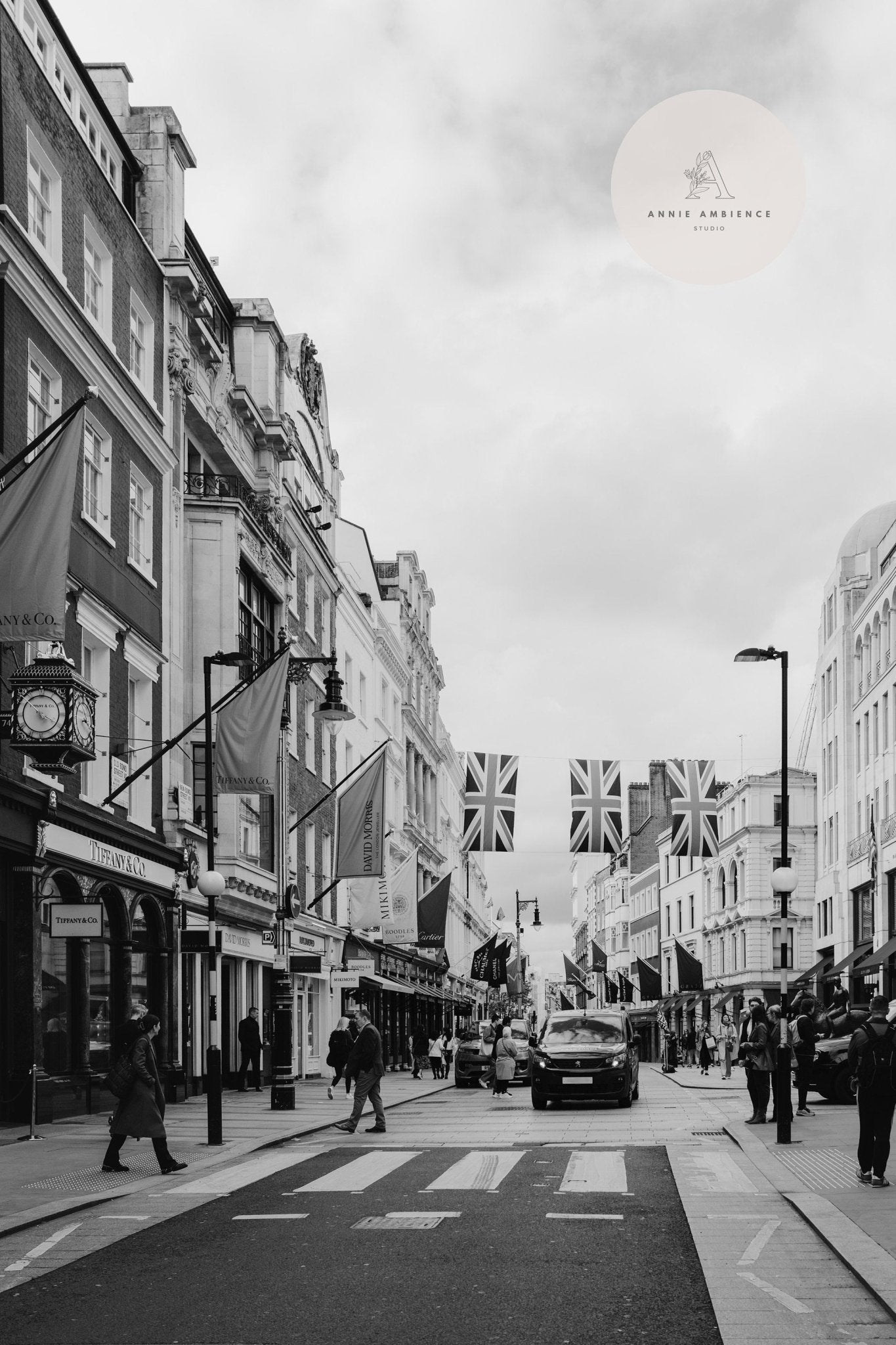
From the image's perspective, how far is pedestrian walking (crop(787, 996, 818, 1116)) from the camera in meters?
25.4

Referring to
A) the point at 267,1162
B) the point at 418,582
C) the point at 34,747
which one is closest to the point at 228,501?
the point at 34,747

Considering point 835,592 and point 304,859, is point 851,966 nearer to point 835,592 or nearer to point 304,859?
point 835,592

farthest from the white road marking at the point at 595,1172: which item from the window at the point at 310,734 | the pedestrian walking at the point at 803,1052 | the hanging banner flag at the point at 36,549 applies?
the window at the point at 310,734

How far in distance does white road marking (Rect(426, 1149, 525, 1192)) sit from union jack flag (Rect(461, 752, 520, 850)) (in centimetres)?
2084

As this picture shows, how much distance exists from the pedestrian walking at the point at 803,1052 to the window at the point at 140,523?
44.6 ft

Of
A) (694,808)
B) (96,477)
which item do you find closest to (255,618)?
(96,477)

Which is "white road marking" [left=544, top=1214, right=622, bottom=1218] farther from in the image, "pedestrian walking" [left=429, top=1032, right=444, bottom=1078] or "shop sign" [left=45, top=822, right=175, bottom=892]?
"pedestrian walking" [left=429, top=1032, right=444, bottom=1078]

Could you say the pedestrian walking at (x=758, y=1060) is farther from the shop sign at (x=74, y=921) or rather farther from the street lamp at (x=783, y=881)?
the shop sign at (x=74, y=921)

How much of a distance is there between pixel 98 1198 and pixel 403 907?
97.6 ft

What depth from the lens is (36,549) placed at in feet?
51.1

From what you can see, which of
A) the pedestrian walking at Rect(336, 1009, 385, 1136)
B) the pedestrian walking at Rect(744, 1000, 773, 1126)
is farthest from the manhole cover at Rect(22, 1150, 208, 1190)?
the pedestrian walking at Rect(744, 1000, 773, 1126)

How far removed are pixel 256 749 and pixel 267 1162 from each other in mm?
8324

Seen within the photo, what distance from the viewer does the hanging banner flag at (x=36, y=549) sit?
1550 centimetres

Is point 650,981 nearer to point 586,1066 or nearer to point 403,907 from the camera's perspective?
point 403,907
